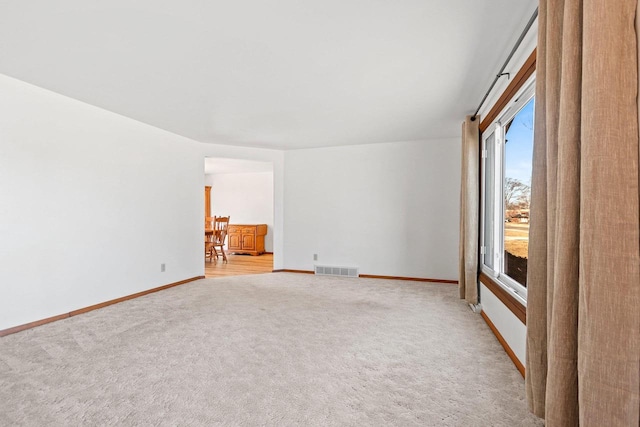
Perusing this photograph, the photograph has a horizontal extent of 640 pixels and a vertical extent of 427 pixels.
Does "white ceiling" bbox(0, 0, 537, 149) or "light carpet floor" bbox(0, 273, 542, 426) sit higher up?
"white ceiling" bbox(0, 0, 537, 149)

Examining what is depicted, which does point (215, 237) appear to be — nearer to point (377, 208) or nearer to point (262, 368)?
point (377, 208)

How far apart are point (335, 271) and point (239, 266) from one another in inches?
87.6

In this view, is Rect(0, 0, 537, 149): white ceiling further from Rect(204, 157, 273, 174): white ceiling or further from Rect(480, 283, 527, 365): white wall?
Rect(204, 157, 273, 174): white ceiling

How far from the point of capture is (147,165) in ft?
14.8

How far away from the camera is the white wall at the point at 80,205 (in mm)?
3059

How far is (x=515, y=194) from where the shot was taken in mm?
2939

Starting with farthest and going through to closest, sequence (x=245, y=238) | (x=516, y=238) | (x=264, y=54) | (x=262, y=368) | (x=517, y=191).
→ (x=245, y=238) → (x=516, y=238) → (x=517, y=191) → (x=264, y=54) → (x=262, y=368)

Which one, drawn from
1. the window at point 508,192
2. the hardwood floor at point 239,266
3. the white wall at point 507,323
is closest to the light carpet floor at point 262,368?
the white wall at point 507,323

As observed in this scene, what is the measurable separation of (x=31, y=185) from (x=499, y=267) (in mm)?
4622

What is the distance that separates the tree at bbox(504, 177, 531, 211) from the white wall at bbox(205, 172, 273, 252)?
6708mm

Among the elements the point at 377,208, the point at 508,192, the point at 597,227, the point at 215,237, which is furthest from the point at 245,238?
the point at 597,227

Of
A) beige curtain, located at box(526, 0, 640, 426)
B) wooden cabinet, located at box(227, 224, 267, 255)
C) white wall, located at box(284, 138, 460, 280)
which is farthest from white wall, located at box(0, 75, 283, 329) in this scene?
beige curtain, located at box(526, 0, 640, 426)

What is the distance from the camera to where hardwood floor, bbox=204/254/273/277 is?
6.20 metres

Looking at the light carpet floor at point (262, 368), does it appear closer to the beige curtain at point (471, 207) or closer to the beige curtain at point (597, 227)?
the beige curtain at point (471, 207)
